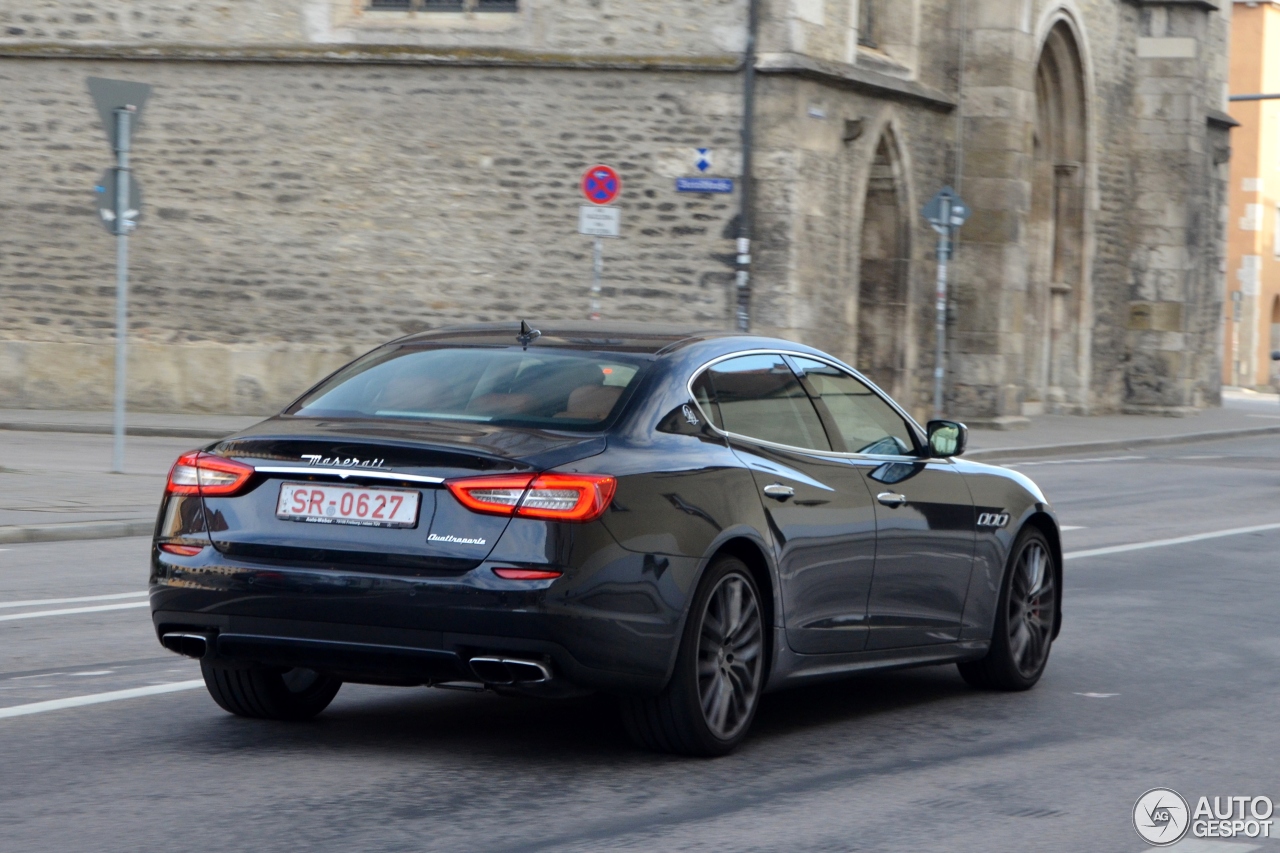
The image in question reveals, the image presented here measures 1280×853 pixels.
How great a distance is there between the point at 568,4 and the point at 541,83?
109 cm

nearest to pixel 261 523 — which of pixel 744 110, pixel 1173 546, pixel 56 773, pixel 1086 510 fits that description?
pixel 56 773

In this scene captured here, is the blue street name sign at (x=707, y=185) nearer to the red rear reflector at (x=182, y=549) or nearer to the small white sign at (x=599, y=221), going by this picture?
the small white sign at (x=599, y=221)

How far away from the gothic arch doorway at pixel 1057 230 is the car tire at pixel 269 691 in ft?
100

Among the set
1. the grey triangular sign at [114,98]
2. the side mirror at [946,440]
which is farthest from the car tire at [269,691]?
the grey triangular sign at [114,98]

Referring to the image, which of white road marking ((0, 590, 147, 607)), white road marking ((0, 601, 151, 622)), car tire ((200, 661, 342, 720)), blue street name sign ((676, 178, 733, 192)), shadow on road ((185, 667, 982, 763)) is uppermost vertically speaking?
blue street name sign ((676, 178, 733, 192))

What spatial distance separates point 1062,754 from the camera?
6.61 m

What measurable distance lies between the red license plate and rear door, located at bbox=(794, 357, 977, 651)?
1853 mm

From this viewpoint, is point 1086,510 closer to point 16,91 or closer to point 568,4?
point 568,4

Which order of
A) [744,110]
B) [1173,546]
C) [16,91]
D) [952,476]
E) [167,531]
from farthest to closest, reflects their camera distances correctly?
[16,91]
[744,110]
[1173,546]
[952,476]
[167,531]

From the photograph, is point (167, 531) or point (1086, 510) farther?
point (1086, 510)

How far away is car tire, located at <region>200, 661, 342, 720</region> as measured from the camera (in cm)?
657

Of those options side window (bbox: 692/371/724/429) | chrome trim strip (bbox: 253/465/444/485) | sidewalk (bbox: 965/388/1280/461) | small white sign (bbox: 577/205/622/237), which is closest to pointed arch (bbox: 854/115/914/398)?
sidewalk (bbox: 965/388/1280/461)

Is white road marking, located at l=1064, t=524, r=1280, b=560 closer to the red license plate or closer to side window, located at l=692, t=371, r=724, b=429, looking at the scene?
side window, located at l=692, t=371, r=724, b=429

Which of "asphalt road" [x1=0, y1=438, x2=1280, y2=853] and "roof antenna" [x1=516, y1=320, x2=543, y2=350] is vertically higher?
"roof antenna" [x1=516, y1=320, x2=543, y2=350]
